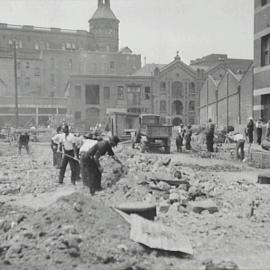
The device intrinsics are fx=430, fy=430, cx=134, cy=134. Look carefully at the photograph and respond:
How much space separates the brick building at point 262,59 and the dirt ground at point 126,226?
39.2 feet

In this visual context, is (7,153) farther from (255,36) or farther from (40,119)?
(40,119)

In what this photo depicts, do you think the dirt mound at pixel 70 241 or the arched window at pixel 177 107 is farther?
the arched window at pixel 177 107

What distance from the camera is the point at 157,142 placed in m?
23.4

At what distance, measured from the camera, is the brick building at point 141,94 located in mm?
60344

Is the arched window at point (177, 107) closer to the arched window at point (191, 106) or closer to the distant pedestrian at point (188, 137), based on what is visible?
the arched window at point (191, 106)

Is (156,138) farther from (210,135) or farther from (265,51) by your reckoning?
(265,51)

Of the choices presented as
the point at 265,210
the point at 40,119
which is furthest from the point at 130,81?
the point at 265,210

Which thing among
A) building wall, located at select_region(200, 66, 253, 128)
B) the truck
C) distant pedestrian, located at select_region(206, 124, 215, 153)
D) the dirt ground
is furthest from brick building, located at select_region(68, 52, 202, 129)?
the dirt ground

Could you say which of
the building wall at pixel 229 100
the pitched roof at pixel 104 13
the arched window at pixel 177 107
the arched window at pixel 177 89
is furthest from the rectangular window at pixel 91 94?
the pitched roof at pixel 104 13

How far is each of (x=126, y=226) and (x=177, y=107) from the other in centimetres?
5727

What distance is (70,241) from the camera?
19.9 feet

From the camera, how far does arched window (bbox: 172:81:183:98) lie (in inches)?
2477

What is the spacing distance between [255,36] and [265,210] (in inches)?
657

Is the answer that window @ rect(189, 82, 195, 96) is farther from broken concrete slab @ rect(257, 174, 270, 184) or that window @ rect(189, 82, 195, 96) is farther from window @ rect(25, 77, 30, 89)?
broken concrete slab @ rect(257, 174, 270, 184)
